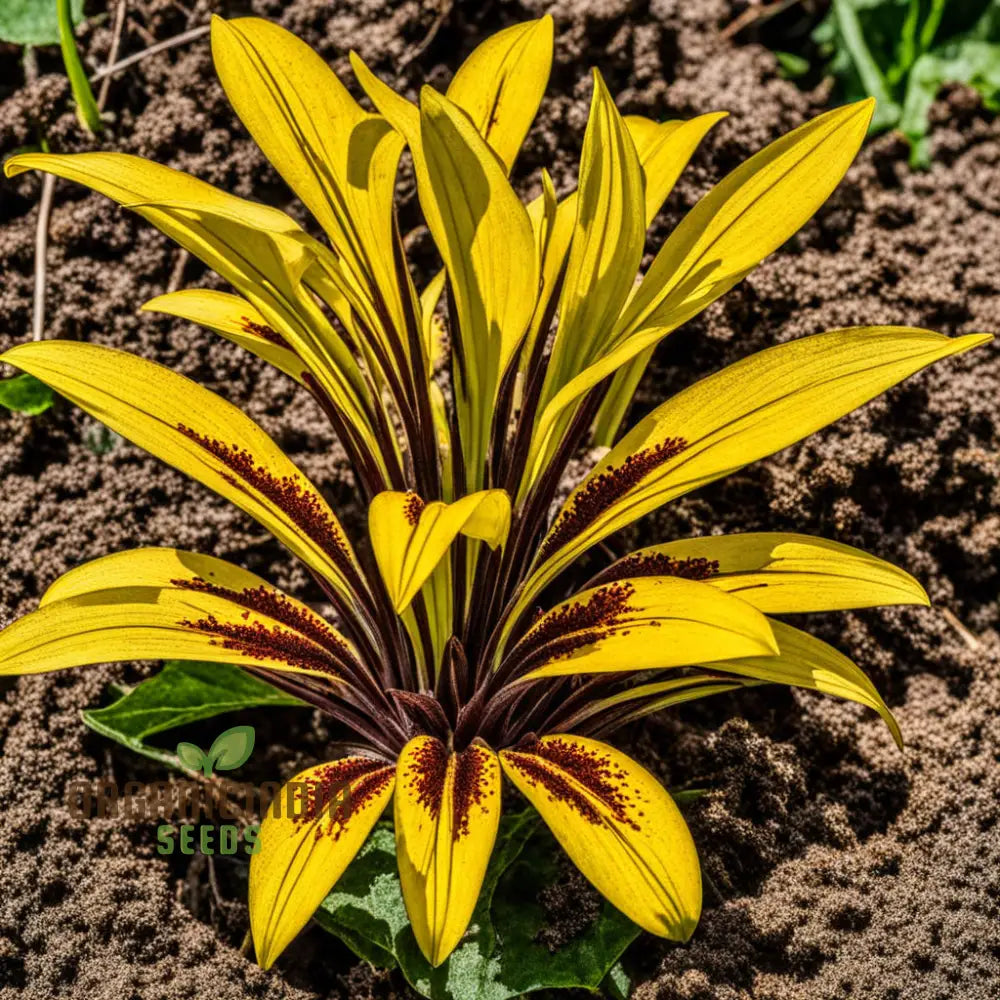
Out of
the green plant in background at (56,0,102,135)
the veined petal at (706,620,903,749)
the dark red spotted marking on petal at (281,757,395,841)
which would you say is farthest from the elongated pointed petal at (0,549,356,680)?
the green plant in background at (56,0,102,135)

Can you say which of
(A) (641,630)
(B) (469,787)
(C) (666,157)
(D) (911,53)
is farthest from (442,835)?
(D) (911,53)

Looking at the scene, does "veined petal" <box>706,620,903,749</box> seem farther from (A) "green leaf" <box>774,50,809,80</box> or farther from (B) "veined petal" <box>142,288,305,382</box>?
(A) "green leaf" <box>774,50,809,80</box>

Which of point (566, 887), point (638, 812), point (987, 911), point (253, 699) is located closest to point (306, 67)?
point (253, 699)

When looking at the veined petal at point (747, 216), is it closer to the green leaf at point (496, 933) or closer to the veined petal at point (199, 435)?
the veined petal at point (199, 435)

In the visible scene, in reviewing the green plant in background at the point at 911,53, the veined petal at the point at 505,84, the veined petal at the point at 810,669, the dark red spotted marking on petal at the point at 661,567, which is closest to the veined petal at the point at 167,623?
the dark red spotted marking on petal at the point at 661,567

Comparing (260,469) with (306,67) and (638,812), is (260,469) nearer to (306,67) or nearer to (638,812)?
(306,67)

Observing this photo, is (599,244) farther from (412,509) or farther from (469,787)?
(469,787)

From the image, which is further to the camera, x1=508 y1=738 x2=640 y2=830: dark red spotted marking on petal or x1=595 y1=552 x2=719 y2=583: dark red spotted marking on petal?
x1=595 y1=552 x2=719 y2=583: dark red spotted marking on petal
